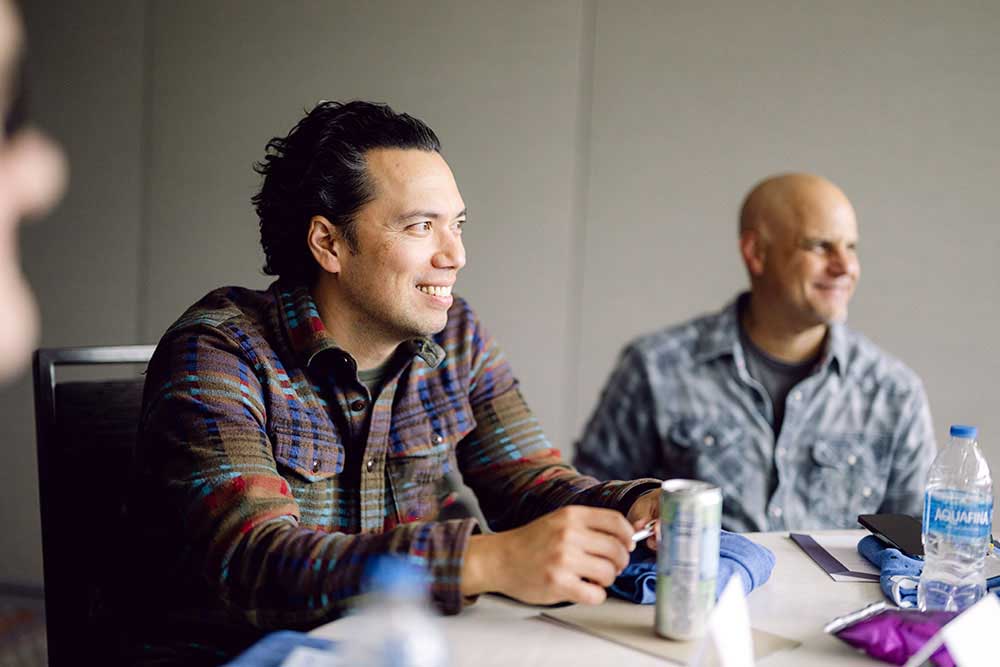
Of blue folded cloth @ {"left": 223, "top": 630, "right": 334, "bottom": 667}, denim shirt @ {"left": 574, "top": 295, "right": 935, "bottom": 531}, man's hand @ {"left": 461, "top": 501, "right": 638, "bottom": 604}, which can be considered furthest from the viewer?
denim shirt @ {"left": 574, "top": 295, "right": 935, "bottom": 531}

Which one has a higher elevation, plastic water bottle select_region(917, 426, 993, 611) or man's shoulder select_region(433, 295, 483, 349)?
man's shoulder select_region(433, 295, 483, 349)

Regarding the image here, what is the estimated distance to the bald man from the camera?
7.63ft

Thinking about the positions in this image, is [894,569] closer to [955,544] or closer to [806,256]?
[955,544]

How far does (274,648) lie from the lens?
0.93 m

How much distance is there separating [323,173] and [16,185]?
231 centimetres

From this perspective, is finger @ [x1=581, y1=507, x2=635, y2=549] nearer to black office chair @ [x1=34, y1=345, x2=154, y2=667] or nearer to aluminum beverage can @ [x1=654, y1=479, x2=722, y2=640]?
aluminum beverage can @ [x1=654, y1=479, x2=722, y2=640]

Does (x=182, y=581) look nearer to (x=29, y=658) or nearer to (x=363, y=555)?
(x=363, y=555)

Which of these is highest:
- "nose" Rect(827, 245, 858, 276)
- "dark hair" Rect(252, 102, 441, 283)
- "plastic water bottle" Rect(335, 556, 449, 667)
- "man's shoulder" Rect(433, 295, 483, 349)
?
"dark hair" Rect(252, 102, 441, 283)

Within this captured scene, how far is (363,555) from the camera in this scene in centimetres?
107

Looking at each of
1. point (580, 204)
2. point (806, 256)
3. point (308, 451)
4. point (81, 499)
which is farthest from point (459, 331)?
point (580, 204)

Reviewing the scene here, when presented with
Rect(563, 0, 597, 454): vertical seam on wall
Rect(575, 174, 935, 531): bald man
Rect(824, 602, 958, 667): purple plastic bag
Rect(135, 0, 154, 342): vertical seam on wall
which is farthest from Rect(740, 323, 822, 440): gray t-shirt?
Rect(135, 0, 154, 342): vertical seam on wall

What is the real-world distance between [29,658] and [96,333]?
117 cm

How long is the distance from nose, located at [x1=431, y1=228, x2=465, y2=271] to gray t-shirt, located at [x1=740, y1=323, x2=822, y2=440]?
1059 mm

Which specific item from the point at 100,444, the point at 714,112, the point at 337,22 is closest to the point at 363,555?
the point at 100,444
